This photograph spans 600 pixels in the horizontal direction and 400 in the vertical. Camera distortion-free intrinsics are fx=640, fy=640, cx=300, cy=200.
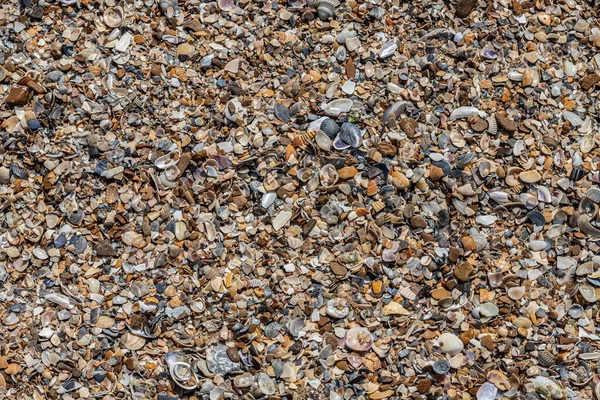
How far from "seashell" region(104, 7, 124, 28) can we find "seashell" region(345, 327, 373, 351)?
1.23 metres

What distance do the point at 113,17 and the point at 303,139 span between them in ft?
2.47

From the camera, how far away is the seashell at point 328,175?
6.31ft

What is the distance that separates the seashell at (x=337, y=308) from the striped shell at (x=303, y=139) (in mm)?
481

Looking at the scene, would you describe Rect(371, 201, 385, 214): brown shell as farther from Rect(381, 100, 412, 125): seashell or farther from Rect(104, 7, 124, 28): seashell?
Rect(104, 7, 124, 28): seashell

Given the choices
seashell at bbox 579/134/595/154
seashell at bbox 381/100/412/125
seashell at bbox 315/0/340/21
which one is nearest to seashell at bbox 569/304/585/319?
seashell at bbox 579/134/595/154

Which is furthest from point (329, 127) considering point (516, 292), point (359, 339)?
point (516, 292)

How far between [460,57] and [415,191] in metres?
0.49

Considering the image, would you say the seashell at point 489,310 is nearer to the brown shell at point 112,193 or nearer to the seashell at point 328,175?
the seashell at point 328,175

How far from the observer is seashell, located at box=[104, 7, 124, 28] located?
208 cm

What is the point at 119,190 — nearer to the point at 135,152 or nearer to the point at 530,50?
the point at 135,152

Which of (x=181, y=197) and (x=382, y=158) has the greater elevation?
(x=382, y=158)

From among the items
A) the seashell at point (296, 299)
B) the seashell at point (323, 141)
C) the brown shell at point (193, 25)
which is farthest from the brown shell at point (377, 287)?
the brown shell at point (193, 25)

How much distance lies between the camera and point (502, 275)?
6.19ft

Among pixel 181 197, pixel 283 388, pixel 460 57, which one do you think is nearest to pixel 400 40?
pixel 460 57
